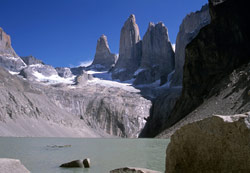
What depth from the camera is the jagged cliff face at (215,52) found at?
54.5 metres

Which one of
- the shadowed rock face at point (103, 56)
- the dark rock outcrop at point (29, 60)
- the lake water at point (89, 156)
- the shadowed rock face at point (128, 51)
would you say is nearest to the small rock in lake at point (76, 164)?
the lake water at point (89, 156)

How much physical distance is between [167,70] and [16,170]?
13477 centimetres

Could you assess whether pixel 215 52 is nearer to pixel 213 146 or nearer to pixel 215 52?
pixel 215 52

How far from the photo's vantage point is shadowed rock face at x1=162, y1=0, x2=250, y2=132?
5469 cm

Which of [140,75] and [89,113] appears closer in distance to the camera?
[89,113]

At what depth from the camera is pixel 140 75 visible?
140m

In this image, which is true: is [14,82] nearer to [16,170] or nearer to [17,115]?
[17,115]

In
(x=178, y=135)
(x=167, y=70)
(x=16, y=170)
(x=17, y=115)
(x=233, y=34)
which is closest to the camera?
(x=16, y=170)

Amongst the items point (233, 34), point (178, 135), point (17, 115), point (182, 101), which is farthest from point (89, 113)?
point (178, 135)

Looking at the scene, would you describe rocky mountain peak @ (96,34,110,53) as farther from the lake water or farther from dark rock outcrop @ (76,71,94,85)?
the lake water

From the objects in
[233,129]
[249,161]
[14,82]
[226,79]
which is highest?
[14,82]

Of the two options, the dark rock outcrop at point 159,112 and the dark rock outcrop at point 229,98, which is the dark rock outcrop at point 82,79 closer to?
the dark rock outcrop at point 159,112

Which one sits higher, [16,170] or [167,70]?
[167,70]

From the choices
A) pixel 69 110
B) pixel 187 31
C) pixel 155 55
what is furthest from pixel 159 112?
pixel 155 55
